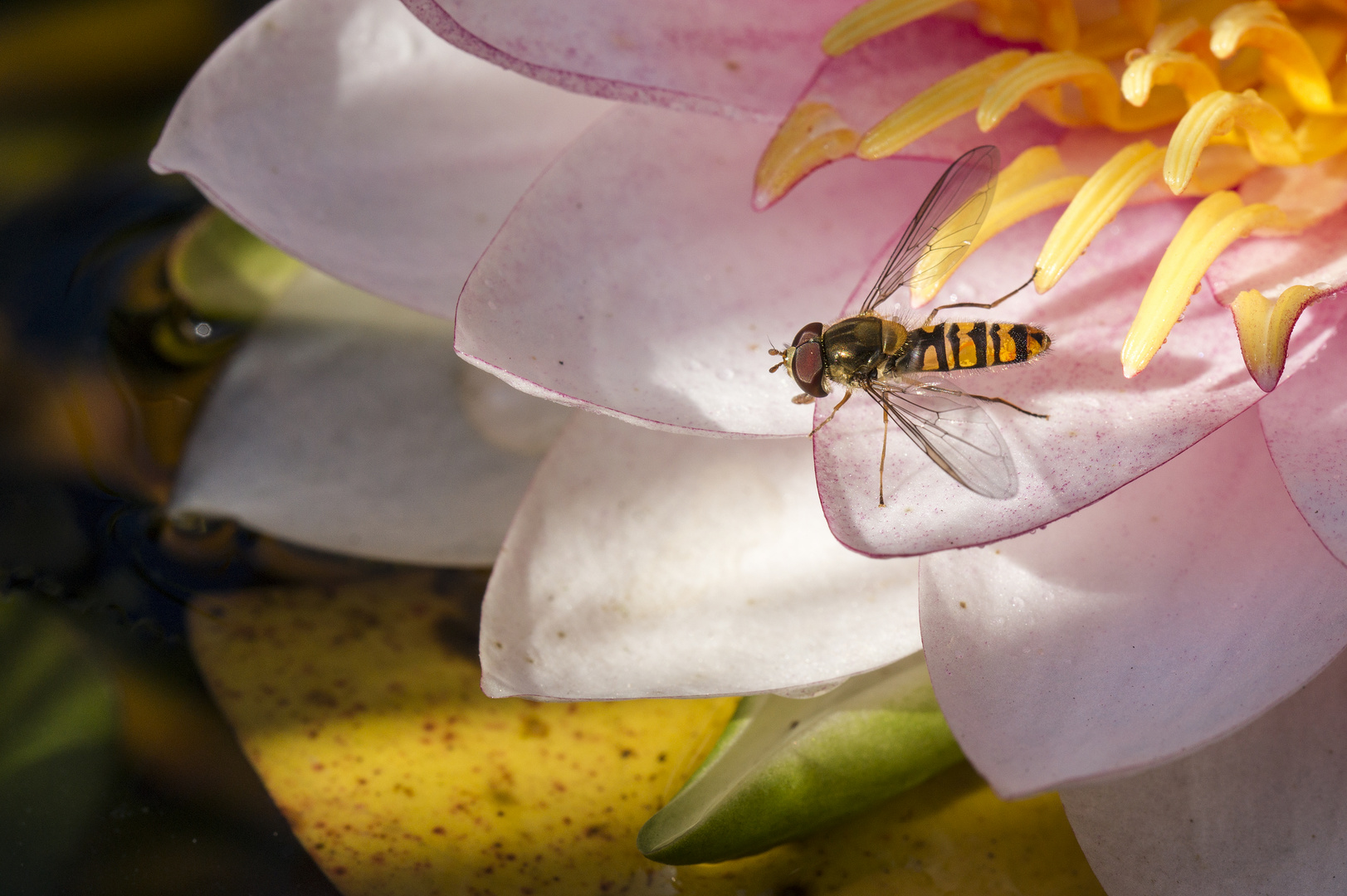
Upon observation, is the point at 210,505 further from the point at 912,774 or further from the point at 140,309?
the point at 912,774

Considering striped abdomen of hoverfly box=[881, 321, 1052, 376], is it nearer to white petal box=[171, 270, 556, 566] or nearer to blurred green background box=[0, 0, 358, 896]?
white petal box=[171, 270, 556, 566]

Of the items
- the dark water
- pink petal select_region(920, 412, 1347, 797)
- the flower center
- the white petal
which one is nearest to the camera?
pink petal select_region(920, 412, 1347, 797)

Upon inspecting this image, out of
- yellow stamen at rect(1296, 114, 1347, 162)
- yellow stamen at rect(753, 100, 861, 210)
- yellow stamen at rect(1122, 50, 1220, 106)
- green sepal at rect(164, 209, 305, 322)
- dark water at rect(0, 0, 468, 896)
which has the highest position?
yellow stamen at rect(1122, 50, 1220, 106)

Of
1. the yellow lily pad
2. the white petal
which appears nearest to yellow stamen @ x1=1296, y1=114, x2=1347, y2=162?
the yellow lily pad

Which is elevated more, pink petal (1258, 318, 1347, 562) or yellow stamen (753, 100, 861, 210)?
yellow stamen (753, 100, 861, 210)

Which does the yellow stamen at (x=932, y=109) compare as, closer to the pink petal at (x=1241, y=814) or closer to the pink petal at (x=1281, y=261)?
the pink petal at (x=1281, y=261)

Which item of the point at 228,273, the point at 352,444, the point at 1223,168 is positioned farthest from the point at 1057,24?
the point at 228,273

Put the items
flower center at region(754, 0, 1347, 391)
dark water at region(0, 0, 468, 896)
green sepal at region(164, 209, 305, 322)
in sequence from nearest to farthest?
flower center at region(754, 0, 1347, 391) < dark water at region(0, 0, 468, 896) < green sepal at region(164, 209, 305, 322)

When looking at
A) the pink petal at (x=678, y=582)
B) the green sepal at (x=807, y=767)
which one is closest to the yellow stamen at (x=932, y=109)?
the pink petal at (x=678, y=582)
